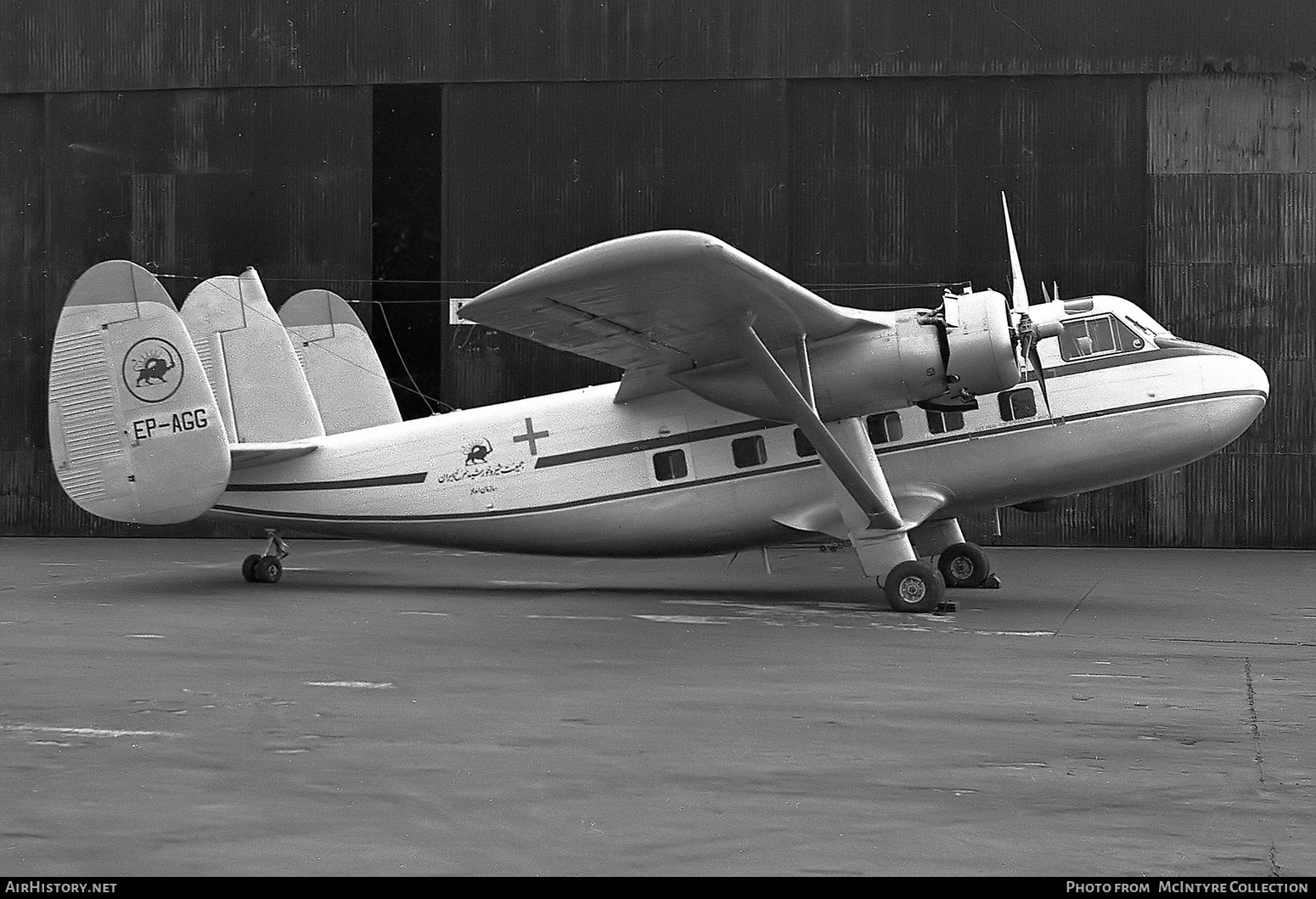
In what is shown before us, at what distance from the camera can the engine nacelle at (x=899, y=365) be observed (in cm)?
1528

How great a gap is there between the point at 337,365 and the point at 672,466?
5891 mm

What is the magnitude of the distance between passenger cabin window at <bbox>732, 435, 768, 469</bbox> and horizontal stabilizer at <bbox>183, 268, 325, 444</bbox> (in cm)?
578

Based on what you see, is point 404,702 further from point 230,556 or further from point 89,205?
point 89,205

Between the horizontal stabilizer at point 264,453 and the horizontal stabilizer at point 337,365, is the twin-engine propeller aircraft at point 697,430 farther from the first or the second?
the horizontal stabilizer at point 337,365

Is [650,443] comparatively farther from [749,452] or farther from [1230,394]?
[1230,394]

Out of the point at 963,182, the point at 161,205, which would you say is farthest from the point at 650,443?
the point at 161,205

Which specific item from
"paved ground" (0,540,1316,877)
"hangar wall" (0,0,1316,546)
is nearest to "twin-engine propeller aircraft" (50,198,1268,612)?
"paved ground" (0,540,1316,877)

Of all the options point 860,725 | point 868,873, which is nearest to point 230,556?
point 860,725

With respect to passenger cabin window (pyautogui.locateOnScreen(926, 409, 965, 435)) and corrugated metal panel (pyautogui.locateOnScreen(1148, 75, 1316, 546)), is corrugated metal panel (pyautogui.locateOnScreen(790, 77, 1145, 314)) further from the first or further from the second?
passenger cabin window (pyautogui.locateOnScreen(926, 409, 965, 435))

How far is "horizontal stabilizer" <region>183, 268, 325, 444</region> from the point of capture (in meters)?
18.8

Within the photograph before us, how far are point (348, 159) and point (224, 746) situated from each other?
2274 cm

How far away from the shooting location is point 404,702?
9.70 metres

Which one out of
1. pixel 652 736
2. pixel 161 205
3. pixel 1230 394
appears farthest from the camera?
pixel 161 205

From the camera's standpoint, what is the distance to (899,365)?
51.2 ft
